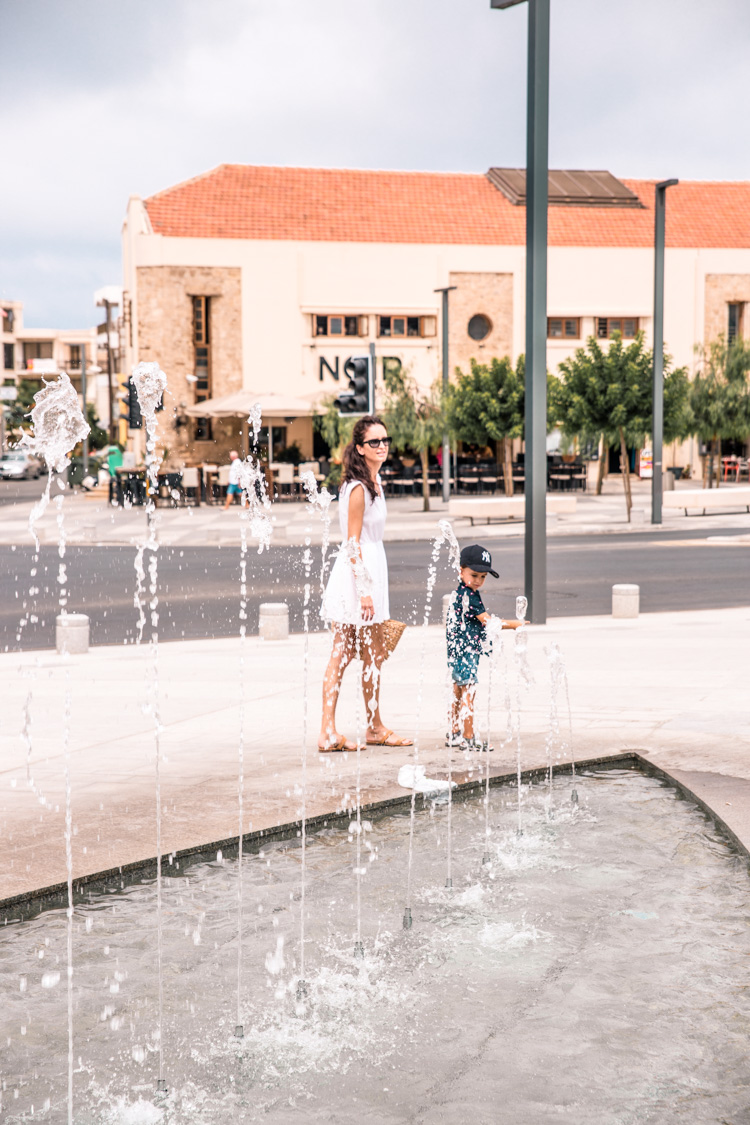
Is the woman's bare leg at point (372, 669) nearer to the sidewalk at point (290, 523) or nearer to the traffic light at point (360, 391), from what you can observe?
the traffic light at point (360, 391)

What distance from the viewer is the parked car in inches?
2409

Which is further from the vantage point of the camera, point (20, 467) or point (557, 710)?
point (20, 467)

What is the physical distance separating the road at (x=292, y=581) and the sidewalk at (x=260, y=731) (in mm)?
2216

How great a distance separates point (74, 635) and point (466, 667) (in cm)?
489

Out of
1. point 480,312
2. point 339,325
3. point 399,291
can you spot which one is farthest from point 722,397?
point 339,325

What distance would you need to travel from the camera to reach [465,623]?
6.45 meters

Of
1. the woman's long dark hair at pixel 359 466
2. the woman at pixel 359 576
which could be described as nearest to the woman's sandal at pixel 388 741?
the woman at pixel 359 576

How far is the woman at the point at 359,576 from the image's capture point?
6.33 meters

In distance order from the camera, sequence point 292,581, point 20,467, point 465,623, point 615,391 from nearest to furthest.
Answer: point 465,623, point 292,581, point 615,391, point 20,467

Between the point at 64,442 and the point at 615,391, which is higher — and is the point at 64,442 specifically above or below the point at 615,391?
below

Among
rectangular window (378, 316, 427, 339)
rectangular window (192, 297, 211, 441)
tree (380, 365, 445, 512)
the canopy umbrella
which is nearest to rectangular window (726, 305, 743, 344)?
rectangular window (378, 316, 427, 339)

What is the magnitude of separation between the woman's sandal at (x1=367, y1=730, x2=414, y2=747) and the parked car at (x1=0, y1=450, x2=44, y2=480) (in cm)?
5703

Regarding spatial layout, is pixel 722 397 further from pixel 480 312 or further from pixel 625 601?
pixel 625 601

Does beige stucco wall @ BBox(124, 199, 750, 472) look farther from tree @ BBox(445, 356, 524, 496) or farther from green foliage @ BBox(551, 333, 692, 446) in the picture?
green foliage @ BBox(551, 333, 692, 446)
